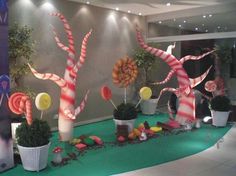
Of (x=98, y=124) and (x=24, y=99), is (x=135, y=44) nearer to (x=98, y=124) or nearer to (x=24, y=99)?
(x=98, y=124)

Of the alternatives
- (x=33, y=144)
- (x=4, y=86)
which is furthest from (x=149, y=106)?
(x=4, y=86)

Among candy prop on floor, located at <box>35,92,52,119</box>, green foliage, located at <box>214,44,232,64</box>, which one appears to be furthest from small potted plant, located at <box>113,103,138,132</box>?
green foliage, located at <box>214,44,232,64</box>

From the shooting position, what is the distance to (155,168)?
4445mm

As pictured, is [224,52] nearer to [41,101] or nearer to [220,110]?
[220,110]

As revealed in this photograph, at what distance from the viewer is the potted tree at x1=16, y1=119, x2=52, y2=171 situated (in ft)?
13.9

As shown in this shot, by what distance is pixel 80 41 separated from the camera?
24.4 feet

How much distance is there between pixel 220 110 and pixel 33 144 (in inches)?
188

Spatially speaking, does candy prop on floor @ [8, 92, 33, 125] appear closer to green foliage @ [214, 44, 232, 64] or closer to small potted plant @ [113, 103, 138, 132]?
small potted plant @ [113, 103, 138, 132]

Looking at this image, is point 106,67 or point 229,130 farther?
point 106,67

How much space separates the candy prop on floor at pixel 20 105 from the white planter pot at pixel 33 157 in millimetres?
412

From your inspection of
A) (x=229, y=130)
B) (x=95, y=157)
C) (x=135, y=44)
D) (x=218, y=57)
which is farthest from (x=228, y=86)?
(x=95, y=157)

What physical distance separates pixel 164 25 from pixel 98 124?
4150mm

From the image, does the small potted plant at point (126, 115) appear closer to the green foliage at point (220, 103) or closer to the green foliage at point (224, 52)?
the green foliage at point (220, 103)

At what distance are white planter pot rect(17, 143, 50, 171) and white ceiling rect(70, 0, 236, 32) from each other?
14.2ft
